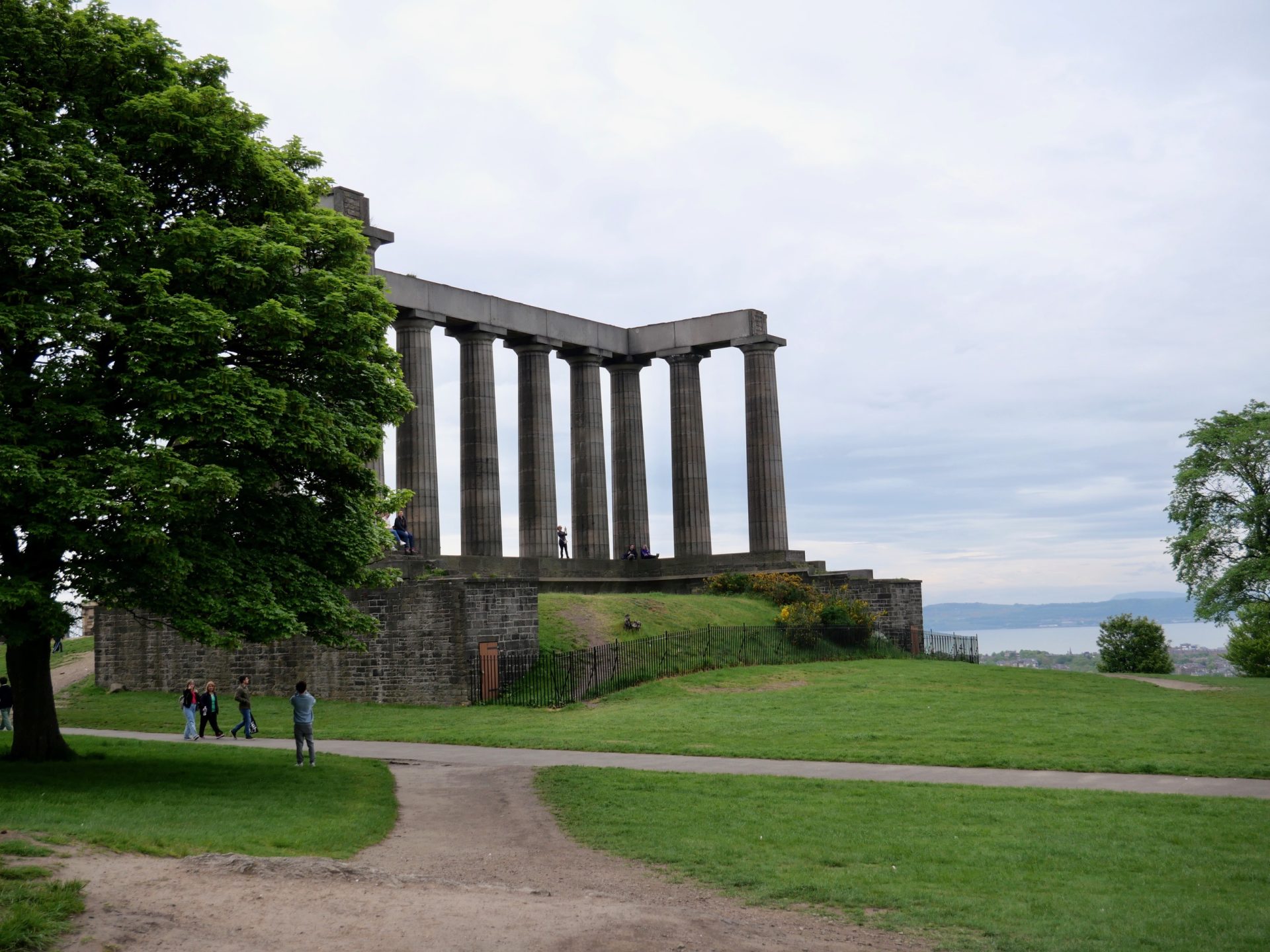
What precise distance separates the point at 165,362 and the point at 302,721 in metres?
6.85

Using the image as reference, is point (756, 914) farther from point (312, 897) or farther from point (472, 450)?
point (472, 450)

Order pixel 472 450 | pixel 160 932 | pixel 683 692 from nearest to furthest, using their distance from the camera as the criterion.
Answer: pixel 160 932 → pixel 683 692 → pixel 472 450

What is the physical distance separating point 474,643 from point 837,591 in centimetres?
1927

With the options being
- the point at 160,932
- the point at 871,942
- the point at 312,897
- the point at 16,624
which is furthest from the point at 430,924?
the point at 16,624

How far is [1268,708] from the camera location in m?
28.8

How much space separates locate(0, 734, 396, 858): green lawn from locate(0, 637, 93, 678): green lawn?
26193mm

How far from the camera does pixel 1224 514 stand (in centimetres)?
5747

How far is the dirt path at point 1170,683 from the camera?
37375mm

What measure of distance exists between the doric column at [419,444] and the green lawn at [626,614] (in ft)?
17.2

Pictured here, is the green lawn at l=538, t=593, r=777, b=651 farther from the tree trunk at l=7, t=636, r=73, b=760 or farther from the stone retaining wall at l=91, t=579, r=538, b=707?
the tree trunk at l=7, t=636, r=73, b=760

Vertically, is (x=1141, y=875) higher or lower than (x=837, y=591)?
lower

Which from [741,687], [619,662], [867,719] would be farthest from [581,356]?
[867,719]

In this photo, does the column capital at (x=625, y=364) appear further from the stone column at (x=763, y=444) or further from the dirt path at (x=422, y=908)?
the dirt path at (x=422, y=908)

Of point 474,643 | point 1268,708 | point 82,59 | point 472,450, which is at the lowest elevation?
point 1268,708
